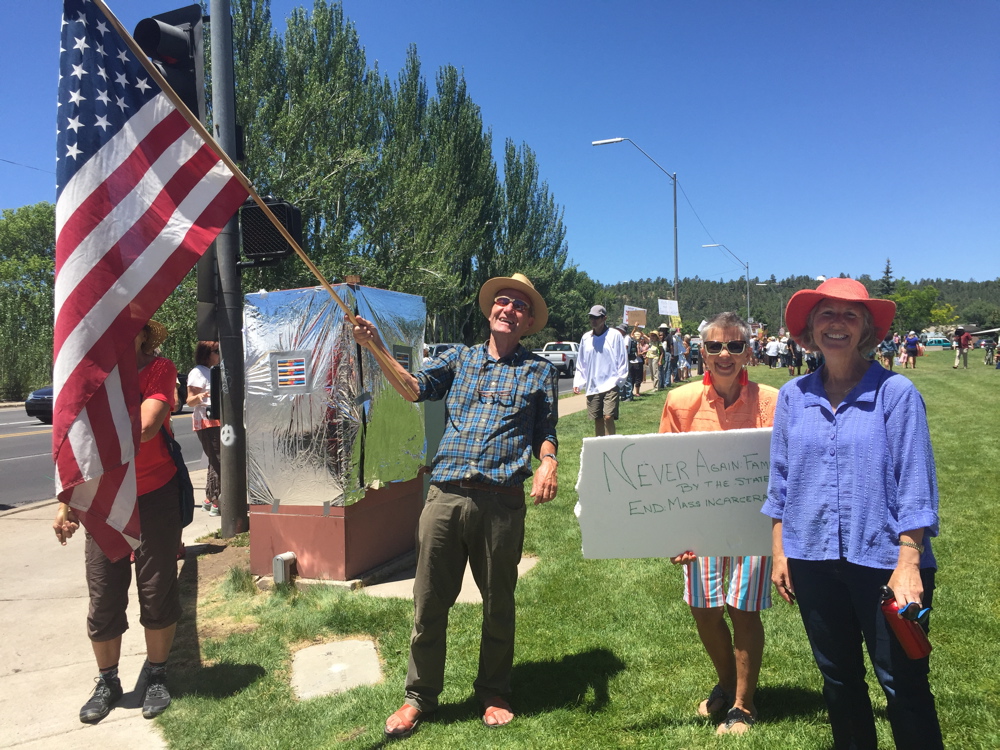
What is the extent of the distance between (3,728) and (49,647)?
1.01 metres

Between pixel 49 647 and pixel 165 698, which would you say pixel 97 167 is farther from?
pixel 49 647

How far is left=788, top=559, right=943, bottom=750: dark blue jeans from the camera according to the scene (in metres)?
2.13

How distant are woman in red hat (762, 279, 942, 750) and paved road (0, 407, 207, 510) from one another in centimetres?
964

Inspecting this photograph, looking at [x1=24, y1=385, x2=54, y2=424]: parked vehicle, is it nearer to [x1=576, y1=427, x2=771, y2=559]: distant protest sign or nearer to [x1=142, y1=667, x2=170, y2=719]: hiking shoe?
[x1=142, y1=667, x2=170, y2=719]: hiking shoe

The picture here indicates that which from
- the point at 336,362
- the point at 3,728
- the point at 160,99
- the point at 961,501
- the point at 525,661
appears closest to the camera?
the point at 160,99

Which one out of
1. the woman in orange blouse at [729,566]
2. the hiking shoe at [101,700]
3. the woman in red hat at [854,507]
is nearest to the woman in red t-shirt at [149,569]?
the hiking shoe at [101,700]

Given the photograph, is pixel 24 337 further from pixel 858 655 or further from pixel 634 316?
pixel 858 655

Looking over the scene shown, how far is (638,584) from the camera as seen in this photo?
197 inches

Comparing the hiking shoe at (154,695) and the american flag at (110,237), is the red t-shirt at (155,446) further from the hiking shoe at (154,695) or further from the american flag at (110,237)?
the hiking shoe at (154,695)

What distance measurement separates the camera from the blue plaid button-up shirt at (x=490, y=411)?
308 cm

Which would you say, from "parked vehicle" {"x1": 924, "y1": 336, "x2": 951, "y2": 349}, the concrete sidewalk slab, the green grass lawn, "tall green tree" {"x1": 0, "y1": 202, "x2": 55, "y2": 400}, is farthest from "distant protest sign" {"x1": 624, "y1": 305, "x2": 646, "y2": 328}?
"parked vehicle" {"x1": 924, "y1": 336, "x2": 951, "y2": 349}

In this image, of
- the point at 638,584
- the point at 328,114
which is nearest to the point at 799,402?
the point at 638,584

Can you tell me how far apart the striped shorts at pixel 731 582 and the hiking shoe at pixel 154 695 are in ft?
8.62

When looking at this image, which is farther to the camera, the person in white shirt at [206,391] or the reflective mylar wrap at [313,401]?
the person in white shirt at [206,391]
